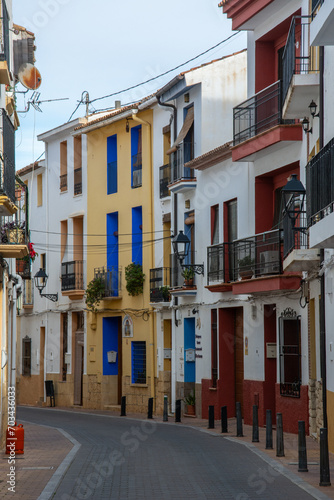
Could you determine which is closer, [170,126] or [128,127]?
[170,126]

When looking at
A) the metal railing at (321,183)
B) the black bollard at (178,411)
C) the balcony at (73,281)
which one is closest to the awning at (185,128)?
the black bollard at (178,411)

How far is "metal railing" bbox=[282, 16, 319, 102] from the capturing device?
60.0ft

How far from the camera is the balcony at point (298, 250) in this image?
17.7 m

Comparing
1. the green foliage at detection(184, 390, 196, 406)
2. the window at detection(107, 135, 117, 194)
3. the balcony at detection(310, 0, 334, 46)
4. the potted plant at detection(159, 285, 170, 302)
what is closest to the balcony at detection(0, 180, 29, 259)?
the balcony at detection(310, 0, 334, 46)

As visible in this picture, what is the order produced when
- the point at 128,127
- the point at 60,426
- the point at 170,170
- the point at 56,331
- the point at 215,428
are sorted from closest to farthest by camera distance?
the point at 215,428
the point at 60,426
the point at 170,170
the point at 128,127
the point at 56,331

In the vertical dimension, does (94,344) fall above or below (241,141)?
below

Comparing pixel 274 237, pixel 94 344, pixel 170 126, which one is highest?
pixel 170 126

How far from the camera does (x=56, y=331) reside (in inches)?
1473

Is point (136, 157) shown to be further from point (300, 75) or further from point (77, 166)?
point (300, 75)

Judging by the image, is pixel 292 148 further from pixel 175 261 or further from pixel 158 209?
pixel 158 209

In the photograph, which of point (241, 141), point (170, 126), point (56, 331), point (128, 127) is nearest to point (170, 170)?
point (170, 126)

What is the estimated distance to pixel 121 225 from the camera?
3325cm

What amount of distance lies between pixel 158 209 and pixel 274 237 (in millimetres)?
9711

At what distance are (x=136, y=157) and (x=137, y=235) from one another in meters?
2.79
